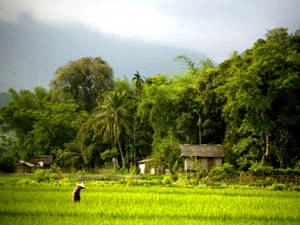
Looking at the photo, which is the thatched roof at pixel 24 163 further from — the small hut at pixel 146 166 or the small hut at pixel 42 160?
the small hut at pixel 146 166

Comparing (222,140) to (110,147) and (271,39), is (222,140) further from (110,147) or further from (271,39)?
(110,147)

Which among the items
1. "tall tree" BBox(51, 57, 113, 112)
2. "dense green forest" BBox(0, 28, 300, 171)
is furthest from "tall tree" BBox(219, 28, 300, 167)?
"tall tree" BBox(51, 57, 113, 112)

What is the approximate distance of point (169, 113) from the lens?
3653 cm

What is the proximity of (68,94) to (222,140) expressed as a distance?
19.6 metres

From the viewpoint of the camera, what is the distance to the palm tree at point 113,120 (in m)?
36.8

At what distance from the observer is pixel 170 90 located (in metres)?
37.3

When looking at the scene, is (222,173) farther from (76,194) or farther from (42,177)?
(76,194)

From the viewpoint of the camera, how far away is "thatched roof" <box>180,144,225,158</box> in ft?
98.5

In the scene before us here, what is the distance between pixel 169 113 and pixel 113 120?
487cm

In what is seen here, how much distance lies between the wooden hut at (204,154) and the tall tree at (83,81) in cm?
1668

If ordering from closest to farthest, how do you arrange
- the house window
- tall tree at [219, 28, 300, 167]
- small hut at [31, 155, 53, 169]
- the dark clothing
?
the dark clothing → tall tree at [219, 28, 300, 167] → the house window → small hut at [31, 155, 53, 169]

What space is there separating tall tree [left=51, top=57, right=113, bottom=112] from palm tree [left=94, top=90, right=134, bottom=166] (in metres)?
7.11

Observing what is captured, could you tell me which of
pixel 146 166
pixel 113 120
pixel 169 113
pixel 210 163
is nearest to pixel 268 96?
pixel 210 163

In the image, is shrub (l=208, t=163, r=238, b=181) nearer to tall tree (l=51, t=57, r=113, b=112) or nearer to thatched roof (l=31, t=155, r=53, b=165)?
thatched roof (l=31, t=155, r=53, b=165)
